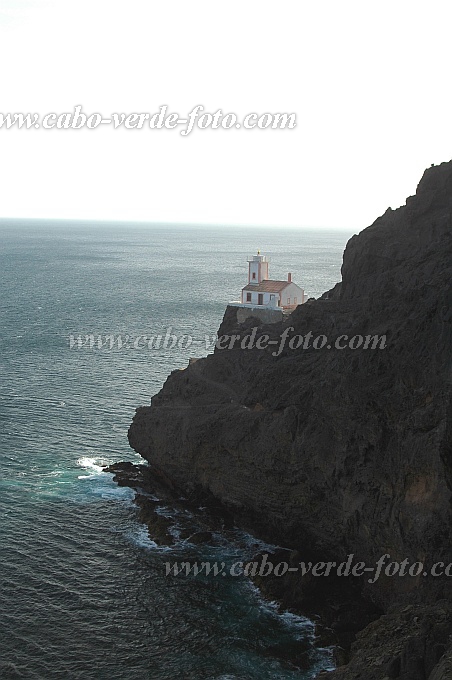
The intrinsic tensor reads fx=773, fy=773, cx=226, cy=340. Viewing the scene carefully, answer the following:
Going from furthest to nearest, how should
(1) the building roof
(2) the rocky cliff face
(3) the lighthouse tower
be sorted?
(3) the lighthouse tower < (1) the building roof < (2) the rocky cliff face

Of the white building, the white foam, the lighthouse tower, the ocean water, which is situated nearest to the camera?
the ocean water

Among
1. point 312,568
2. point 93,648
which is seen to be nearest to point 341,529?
point 312,568

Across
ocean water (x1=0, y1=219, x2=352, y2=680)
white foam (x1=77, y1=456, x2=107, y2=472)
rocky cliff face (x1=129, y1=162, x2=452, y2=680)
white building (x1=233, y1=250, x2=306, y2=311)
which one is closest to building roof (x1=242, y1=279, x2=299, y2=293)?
white building (x1=233, y1=250, x2=306, y2=311)

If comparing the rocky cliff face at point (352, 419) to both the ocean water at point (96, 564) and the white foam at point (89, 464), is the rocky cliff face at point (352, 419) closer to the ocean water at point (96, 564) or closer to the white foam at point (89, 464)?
the ocean water at point (96, 564)

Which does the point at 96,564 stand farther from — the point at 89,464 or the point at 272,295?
the point at 272,295

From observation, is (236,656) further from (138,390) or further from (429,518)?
(138,390)

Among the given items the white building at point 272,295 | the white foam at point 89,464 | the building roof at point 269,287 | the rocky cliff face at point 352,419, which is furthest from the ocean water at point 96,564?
the building roof at point 269,287

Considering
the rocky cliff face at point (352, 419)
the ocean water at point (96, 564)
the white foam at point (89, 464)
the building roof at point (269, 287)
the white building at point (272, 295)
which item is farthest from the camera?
the building roof at point (269, 287)

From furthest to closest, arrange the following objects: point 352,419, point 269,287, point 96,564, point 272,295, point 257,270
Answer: point 257,270 < point 269,287 < point 272,295 < point 96,564 < point 352,419

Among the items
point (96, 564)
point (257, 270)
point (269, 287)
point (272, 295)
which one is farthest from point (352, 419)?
point (257, 270)

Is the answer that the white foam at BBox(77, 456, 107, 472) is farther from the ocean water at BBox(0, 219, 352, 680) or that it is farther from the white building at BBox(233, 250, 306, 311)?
the white building at BBox(233, 250, 306, 311)
